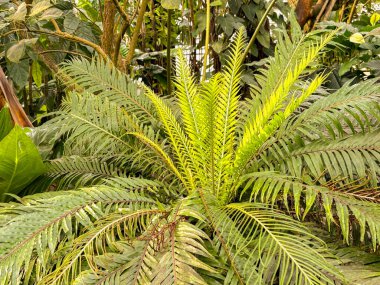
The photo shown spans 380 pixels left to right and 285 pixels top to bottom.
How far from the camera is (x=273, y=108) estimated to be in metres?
1.19

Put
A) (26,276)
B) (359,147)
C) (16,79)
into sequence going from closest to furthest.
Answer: (26,276) < (359,147) < (16,79)

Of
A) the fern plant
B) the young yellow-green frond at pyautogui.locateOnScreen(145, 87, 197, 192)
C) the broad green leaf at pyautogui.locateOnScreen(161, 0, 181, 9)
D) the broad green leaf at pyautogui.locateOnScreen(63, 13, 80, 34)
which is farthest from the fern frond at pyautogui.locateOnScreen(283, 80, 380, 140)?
the broad green leaf at pyautogui.locateOnScreen(63, 13, 80, 34)

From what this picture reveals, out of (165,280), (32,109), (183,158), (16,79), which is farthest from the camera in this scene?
(32,109)

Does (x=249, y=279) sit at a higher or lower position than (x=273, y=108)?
lower

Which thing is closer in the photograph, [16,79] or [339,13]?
[16,79]

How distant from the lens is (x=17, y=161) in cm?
141

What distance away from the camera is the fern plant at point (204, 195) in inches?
37.8

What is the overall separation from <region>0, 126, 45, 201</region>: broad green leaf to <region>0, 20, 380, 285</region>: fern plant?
0.09 metres

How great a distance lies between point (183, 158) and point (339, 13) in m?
2.09

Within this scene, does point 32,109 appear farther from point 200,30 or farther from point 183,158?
point 183,158

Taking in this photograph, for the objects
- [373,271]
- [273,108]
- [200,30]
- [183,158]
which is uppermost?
[200,30]

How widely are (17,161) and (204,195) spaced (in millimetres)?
630

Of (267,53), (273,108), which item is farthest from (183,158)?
(267,53)

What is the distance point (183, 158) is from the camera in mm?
1374
